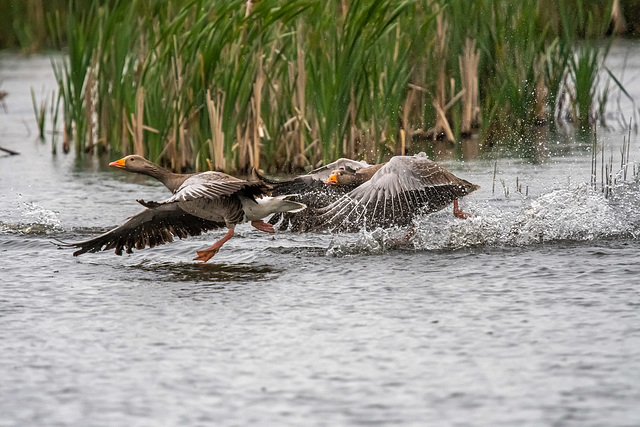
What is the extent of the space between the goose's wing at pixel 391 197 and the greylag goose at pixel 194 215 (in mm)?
360

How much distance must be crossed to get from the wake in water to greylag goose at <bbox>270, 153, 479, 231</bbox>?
0.57 feet

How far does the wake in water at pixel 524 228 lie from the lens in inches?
333

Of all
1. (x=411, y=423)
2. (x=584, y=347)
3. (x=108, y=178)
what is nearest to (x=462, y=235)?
(x=584, y=347)

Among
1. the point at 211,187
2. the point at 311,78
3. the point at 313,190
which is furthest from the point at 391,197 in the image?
the point at 311,78

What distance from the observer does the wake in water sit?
27.8 feet

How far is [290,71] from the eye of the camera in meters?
12.0

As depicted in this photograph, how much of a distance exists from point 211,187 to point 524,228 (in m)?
2.72

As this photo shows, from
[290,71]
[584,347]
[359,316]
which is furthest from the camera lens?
[290,71]

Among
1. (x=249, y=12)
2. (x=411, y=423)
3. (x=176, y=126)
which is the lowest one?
(x=411, y=423)

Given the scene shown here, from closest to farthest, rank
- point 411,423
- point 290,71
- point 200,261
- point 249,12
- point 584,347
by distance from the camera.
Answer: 1. point 411,423
2. point 584,347
3. point 200,261
4. point 249,12
5. point 290,71

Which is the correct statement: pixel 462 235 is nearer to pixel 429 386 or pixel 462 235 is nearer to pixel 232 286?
pixel 232 286

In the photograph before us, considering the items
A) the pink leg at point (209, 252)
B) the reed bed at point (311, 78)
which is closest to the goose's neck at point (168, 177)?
the pink leg at point (209, 252)

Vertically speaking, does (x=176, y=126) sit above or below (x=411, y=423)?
above

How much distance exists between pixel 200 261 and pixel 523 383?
3.97 metres
